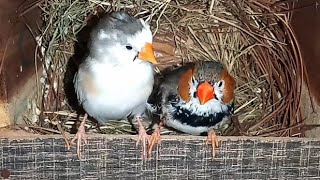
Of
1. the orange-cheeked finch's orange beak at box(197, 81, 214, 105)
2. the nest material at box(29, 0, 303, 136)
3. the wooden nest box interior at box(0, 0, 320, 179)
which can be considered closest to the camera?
the wooden nest box interior at box(0, 0, 320, 179)

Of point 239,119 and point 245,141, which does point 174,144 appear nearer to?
point 245,141

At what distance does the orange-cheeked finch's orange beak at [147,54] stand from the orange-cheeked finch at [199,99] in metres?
0.16

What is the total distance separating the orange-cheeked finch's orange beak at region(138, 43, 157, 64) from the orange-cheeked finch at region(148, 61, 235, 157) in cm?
16

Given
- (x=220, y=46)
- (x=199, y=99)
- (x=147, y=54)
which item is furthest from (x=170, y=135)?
(x=220, y=46)

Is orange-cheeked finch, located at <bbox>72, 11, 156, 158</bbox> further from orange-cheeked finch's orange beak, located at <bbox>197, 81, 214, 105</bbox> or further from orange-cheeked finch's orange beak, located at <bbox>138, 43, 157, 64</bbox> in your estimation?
orange-cheeked finch's orange beak, located at <bbox>197, 81, 214, 105</bbox>

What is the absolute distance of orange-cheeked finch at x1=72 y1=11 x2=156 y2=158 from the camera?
167 cm

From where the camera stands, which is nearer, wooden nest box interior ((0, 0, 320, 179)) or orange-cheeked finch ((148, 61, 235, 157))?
wooden nest box interior ((0, 0, 320, 179))

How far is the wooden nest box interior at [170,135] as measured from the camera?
1.59m

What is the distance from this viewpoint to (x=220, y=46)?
2.09 metres

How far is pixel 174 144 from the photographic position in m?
1.60

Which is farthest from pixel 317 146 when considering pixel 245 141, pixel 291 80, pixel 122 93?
pixel 122 93

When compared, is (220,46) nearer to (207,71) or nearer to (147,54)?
(207,71)

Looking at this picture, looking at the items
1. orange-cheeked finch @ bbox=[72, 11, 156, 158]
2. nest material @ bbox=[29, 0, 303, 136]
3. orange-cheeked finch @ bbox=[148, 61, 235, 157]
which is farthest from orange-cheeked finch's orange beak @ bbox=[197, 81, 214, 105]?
nest material @ bbox=[29, 0, 303, 136]

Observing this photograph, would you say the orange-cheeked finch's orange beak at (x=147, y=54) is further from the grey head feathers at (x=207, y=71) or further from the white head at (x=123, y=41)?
the grey head feathers at (x=207, y=71)
